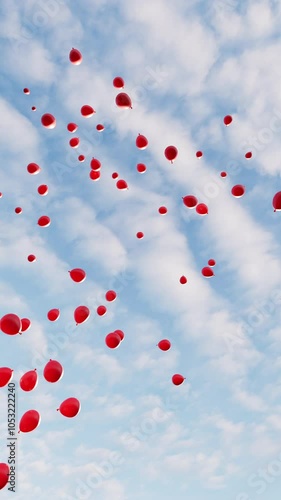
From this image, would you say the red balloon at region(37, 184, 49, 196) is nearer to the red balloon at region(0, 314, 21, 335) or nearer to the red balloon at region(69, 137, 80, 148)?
the red balloon at region(69, 137, 80, 148)

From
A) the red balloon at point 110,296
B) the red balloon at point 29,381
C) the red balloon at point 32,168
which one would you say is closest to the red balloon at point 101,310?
the red balloon at point 110,296

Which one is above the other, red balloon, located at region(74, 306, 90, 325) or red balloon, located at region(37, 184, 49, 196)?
red balloon, located at region(37, 184, 49, 196)

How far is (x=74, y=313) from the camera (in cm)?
1369

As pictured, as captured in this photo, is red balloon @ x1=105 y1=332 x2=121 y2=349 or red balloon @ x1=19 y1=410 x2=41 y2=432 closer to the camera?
red balloon @ x1=19 y1=410 x2=41 y2=432

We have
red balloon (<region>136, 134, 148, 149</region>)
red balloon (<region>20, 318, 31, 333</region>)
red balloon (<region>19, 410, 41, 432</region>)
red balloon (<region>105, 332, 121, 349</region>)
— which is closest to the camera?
red balloon (<region>19, 410, 41, 432</region>)

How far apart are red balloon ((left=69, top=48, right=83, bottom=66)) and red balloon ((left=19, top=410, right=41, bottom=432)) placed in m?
9.96

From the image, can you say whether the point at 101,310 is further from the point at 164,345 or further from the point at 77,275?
the point at 164,345

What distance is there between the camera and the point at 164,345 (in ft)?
47.2

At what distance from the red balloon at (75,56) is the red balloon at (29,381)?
8.96m

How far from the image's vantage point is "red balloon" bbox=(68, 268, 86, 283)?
14.4 metres

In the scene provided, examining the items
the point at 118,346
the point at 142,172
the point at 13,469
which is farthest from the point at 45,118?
the point at 13,469

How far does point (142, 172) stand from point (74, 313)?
16.4 ft

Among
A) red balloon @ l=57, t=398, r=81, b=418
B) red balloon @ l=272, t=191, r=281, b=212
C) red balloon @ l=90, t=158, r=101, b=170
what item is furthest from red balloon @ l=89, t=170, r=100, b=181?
red balloon @ l=57, t=398, r=81, b=418

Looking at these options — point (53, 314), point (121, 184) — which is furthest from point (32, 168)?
point (53, 314)
